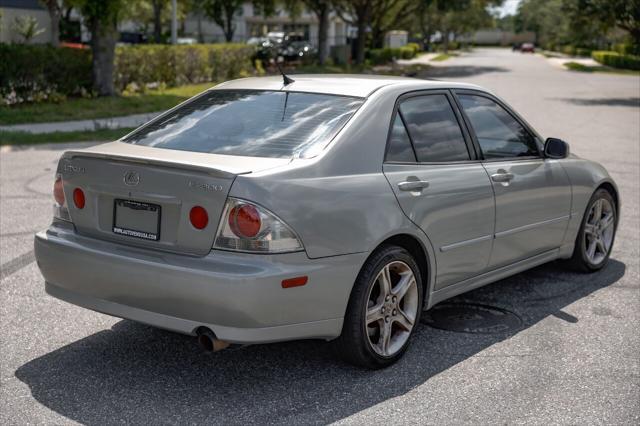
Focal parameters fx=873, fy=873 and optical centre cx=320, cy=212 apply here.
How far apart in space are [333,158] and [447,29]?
115498 mm

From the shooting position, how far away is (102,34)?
2230 centimetres

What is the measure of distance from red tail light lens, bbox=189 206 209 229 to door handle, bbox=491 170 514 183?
2.18 m

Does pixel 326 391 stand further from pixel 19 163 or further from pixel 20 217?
pixel 19 163

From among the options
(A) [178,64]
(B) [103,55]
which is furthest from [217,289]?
(A) [178,64]

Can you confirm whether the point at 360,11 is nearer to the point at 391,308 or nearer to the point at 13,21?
the point at 13,21

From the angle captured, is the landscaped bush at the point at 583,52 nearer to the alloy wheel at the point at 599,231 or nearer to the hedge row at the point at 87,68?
the hedge row at the point at 87,68

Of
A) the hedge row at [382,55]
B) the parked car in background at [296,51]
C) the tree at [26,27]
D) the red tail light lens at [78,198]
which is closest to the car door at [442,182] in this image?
the red tail light lens at [78,198]

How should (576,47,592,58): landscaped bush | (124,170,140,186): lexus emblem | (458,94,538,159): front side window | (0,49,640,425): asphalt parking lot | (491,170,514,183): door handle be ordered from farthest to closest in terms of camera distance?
(576,47,592,58): landscaped bush
(458,94,538,159): front side window
(491,170,514,183): door handle
(124,170,140,186): lexus emblem
(0,49,640,425): asphalt parking lot

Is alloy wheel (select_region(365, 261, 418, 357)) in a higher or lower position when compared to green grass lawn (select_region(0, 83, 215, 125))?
higher

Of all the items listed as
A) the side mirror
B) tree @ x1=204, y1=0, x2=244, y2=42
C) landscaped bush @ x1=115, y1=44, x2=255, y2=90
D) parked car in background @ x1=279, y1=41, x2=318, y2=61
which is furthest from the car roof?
tree @ x1=204, y1=0, x2=244, y2=42

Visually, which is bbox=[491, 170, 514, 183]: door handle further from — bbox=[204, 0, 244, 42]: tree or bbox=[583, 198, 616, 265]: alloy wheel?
bbox=[204, 0, 244, 42]: tree

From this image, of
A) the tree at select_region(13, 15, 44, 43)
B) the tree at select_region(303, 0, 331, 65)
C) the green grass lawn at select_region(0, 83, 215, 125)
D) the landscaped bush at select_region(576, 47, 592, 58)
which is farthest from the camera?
the landscaped bush at select_region(576, 47, 592, 58)

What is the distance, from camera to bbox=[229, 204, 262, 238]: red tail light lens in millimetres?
4230

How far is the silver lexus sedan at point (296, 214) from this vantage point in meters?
4.26
